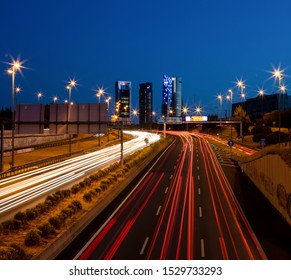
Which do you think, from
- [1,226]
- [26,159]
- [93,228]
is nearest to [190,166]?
[26,159]

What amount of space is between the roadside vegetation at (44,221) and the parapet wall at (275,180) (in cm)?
1216

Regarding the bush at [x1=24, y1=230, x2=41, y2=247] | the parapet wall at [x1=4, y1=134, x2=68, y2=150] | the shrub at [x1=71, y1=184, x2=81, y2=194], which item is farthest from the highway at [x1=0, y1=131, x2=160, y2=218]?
the parapet wall at [x1=4, y1=134, x2=68, y2=150]

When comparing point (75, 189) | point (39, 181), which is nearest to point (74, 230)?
point (75, 189)

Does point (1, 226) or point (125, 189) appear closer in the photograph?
point (1, 226)

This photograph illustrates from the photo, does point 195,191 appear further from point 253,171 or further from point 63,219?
point 63,219

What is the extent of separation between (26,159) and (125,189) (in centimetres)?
3522

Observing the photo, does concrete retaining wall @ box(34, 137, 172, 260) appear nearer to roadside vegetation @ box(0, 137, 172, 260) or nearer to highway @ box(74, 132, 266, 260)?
roadside vegetation @ box(0, 137, 172, 260)

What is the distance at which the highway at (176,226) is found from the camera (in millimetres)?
18562

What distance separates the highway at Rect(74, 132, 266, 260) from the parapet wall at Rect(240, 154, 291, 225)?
2619 mm

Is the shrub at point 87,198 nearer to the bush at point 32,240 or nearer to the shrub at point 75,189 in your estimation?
the shrub at point 75,189

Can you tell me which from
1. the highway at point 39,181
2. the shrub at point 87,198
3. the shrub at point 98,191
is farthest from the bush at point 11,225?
the shrub at point 98,191

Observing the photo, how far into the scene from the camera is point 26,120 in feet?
142
